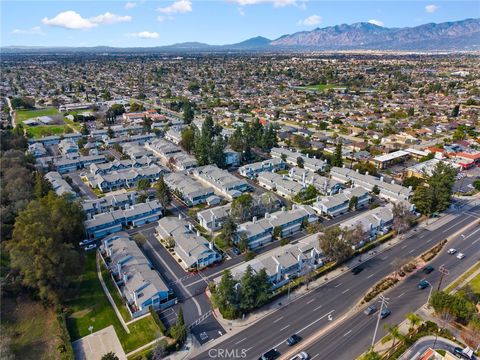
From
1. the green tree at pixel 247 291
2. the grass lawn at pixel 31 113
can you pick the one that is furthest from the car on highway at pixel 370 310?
the grass lawn at pixel 31 113

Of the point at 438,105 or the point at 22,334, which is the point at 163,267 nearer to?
the point at 22,334

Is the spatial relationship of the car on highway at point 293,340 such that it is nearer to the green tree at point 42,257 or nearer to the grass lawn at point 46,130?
the green tree at point 42,257

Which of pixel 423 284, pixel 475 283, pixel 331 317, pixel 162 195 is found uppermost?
pixel 162 195

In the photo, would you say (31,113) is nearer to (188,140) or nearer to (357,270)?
(188,140)

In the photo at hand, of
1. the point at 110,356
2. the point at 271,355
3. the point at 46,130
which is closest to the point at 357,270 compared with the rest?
the point at 271,355

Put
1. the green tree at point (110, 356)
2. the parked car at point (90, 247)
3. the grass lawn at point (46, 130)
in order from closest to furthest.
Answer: the green tree at point (110, 356) < the parked car at point (90, 247) < the grass lawn at point (46, 130)

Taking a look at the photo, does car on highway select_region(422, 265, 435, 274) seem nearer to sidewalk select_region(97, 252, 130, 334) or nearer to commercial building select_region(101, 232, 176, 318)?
commercial building select_region(101, 232, 176, 318)

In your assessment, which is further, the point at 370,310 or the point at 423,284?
the point at 423,284

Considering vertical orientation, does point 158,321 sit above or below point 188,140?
below
